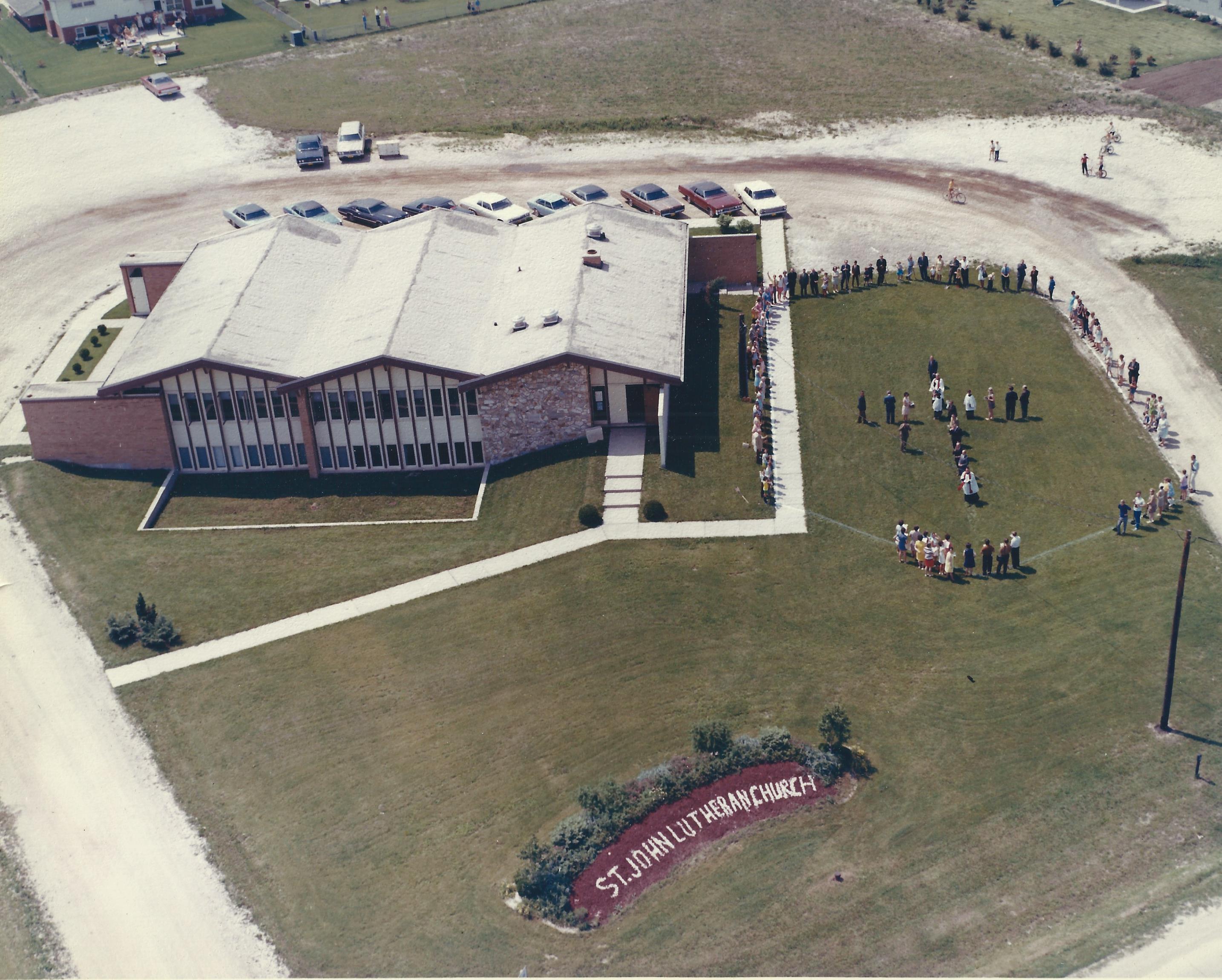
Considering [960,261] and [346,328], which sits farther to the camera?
[960,261]

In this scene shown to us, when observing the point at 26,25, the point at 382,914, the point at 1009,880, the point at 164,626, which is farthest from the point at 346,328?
the point at 26,25

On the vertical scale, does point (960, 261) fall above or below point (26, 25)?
below

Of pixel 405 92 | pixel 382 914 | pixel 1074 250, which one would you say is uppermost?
pixel 405 92

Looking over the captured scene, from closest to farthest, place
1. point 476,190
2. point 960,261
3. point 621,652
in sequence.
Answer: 1. point 621,652
2. point 960,261
3. point 476,190

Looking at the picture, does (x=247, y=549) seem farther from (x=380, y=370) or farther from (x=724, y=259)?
(x=724, y=259)

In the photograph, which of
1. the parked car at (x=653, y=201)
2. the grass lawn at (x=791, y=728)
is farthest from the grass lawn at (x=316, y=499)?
the parked car at (x=653, y=201)

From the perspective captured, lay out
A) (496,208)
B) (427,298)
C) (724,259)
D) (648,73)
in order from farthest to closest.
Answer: (648,73)
(496,208)
(724,259)
(427,298)

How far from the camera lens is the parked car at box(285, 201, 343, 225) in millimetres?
75688

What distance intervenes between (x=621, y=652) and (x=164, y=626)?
16065 millimetres

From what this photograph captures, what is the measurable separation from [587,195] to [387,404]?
24.4 meters

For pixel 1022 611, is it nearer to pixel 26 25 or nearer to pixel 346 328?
pixel 346 328

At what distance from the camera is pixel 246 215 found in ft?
253

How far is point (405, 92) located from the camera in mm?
95000

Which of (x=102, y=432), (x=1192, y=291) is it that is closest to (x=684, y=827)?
(x=102, y=432)
